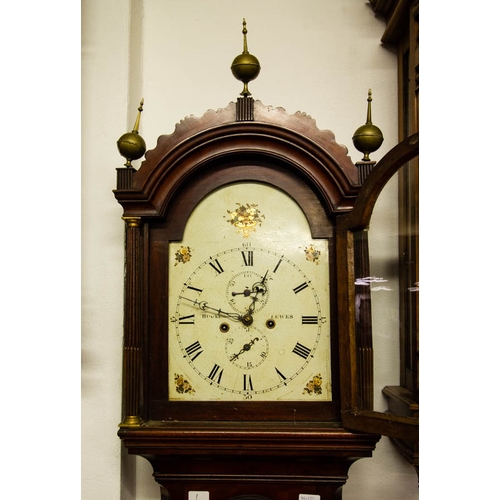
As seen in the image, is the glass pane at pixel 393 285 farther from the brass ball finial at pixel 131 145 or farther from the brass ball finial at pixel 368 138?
the brass ball finial at pixel 131 145

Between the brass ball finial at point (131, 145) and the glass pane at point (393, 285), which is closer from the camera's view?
the glass pane at point (393, 285)

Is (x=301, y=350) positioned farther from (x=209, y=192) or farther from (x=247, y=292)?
(x=209, y=192)

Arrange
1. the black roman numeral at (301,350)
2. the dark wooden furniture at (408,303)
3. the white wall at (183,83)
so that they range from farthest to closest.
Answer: the white wall at (183,83)
the black roman numeral at (301,350)
the dark wooden furniture at (408,303)

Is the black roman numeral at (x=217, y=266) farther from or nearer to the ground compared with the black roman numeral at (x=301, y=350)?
farther from the ground

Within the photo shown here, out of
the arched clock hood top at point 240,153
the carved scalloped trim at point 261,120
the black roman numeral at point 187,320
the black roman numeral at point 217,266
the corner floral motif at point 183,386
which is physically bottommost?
the corner floral motif at point 183,386

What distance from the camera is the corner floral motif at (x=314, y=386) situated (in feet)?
4.38

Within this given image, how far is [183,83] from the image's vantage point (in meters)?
1.80

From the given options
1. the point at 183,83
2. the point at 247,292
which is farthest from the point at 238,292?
the point at 183,83

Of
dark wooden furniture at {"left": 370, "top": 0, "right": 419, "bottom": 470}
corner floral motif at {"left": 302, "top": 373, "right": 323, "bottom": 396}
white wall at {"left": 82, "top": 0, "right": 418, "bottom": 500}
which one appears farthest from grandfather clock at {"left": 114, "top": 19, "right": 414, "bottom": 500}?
white wall at {"left": 82, "top": 0, "right": 418, "bottom": 500}

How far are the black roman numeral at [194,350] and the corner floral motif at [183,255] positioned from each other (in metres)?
0.20

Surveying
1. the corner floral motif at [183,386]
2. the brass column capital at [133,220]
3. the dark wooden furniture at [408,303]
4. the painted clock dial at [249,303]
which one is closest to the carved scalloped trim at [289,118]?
the painted clock dial at [249,303]

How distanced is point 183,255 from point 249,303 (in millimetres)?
204

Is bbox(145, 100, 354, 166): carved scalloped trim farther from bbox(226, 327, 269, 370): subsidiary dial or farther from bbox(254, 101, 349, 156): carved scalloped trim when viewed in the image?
bbox(226, 327, 269, 370): subsidiary dial

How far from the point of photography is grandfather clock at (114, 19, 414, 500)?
132 cm
